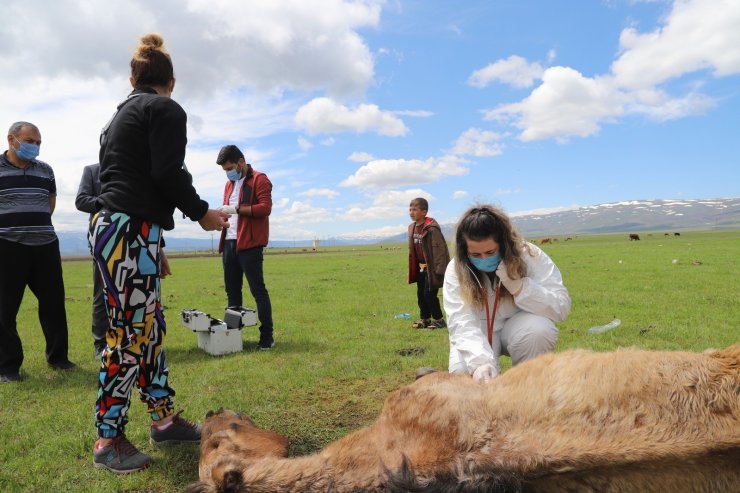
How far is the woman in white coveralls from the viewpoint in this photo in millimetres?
4129

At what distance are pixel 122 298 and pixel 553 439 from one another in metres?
3.18

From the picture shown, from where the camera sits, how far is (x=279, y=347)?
8.67 m

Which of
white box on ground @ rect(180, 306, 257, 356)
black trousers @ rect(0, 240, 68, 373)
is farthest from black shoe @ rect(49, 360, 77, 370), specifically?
white box on ground @ rect(180, 306, 257, 356)

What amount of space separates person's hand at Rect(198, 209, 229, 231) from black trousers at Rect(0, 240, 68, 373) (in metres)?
4.07

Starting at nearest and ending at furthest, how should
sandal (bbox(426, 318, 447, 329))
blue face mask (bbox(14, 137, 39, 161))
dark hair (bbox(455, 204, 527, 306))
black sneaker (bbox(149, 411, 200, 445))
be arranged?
1. dark hair (bbox(455, 204, 527, 306))
2. black sneaker (bbox(149, 411, 200, 445))
3. blue face mask (bbox(14, 137, 39, 161))
4. sandal (bbox(426, 318, 447, 329))

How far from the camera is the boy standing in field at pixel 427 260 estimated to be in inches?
387

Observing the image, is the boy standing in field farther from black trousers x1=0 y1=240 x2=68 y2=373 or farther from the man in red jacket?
black trousers x1=0 y1=240 x2=68 y2=373

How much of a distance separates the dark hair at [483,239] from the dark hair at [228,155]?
16.0 feet

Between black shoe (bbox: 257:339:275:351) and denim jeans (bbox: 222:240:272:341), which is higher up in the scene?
denim jeans (bbox: 222:240:272:341)

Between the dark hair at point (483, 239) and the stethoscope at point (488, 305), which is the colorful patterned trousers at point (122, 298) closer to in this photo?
the dark hair at point (483, 239)

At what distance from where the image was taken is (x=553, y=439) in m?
2.04

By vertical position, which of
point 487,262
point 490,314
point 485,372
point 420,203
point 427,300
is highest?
point 420,203

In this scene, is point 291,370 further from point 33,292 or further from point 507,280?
point 507,280

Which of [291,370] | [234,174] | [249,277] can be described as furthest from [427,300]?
[234,174]
